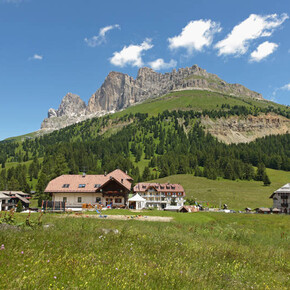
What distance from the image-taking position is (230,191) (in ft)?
349

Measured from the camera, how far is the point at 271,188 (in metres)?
118

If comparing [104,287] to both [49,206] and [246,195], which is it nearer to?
[49,206]

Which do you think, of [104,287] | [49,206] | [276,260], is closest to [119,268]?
[104,287]

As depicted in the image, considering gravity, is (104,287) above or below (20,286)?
below

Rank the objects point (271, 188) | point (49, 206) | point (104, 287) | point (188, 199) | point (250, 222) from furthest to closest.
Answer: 1. point (271, 188)
2. point (188, 199)
3. point (49, 206)
4. point (250, 222)
5. point (104, 287)

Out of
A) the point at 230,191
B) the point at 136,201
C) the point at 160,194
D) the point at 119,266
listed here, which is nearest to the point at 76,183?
the point at 136,201

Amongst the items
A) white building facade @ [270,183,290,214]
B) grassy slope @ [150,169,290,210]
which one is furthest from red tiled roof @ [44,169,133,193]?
white building facade @ [270,183,290,214]

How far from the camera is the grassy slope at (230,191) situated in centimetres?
9138

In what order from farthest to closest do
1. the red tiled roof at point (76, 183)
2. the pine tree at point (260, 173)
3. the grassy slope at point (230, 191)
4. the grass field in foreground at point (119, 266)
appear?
the pine tree at point (260, 173)
the grassy slope at point (230, 191)
the red tiled roof at point (76, 183)
the grass field in foreground at point (119, 266)

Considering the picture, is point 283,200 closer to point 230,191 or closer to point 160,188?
point 230,191

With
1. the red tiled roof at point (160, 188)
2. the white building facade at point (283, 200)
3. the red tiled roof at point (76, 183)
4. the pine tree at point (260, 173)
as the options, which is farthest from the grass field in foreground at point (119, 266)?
the pine tree at point (260, 173)

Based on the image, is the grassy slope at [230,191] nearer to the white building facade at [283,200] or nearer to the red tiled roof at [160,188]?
the white building facade at [283,200]

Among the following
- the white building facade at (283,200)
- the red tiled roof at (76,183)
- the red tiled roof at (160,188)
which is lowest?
the white building facade at (283,200)

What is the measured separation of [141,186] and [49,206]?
59496 mm
